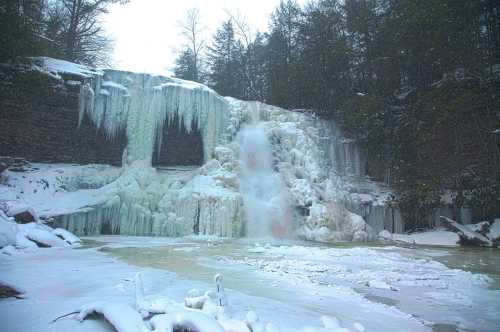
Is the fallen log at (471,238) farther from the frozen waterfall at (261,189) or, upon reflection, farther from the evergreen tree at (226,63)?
the evergreen tree at (226,63)

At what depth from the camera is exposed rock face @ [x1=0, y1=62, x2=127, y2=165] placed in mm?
11117

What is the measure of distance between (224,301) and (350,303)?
1.35 metres

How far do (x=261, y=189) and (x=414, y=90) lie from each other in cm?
819

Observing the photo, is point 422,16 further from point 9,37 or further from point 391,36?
point 9,37

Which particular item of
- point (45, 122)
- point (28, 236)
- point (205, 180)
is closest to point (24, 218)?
point (28, 236)

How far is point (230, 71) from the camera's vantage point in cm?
2256

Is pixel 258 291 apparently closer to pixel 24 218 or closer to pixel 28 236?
pixel 28 236

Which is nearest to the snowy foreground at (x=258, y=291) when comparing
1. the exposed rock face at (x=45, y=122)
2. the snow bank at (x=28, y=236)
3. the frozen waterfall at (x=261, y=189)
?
the snow bank at (x=28, y=236)

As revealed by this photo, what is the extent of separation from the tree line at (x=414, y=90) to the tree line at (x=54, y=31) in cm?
1005

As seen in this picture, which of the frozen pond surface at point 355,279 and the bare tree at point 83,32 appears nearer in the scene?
the frozen pond surface at point 355,279

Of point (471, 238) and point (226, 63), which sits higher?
point (226, 63)

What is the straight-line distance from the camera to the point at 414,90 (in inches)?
600

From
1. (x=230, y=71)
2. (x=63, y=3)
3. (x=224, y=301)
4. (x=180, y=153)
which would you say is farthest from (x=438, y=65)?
(x=63, y=3)

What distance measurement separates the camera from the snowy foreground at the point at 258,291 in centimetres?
271
